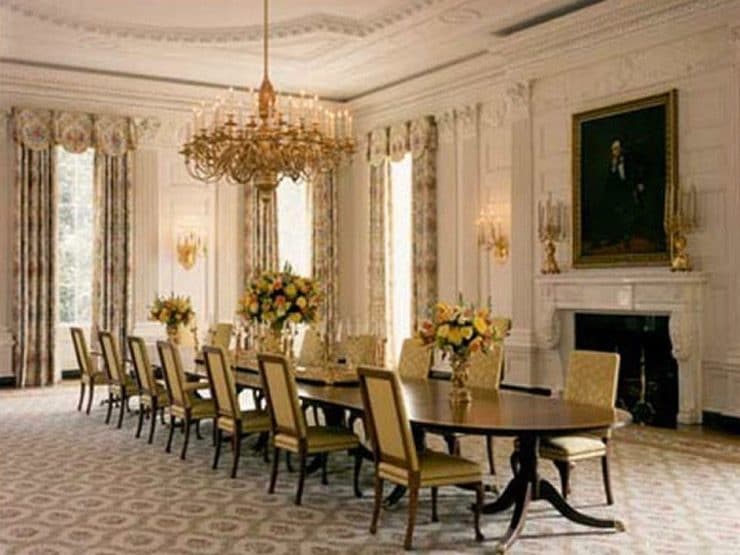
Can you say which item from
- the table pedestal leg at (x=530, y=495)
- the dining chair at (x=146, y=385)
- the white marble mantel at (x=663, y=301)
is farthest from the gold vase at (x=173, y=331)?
the table pedestal leg at (x=530, y=495)

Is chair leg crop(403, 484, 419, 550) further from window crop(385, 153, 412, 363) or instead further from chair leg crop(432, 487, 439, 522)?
window crop(385, 153, 412, 363)

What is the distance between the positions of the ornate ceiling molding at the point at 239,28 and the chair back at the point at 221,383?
4.49 metres

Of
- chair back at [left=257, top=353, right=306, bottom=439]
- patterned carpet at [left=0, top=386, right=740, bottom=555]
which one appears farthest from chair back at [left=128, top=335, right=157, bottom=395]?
chair back at [left=257, top=353, right=306, bottom=439]

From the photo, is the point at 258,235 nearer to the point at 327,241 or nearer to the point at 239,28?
the point at 327,241

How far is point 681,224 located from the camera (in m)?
8.45

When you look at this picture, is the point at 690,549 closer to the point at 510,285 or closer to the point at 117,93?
the point at 510,285

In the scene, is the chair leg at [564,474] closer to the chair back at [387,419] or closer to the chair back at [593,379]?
the chair back at [593,379]

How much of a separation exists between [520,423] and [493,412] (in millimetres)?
396

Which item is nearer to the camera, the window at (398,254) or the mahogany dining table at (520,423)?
the mahogany dining table at (520,423)

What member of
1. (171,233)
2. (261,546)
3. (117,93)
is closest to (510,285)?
(171,233)

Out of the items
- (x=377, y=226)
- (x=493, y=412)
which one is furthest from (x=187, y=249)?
(x=493, y=412)

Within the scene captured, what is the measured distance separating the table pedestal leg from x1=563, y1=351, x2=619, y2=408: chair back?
78 cm

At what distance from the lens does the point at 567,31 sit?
9.41 meters

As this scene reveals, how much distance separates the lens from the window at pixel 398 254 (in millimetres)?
13023
